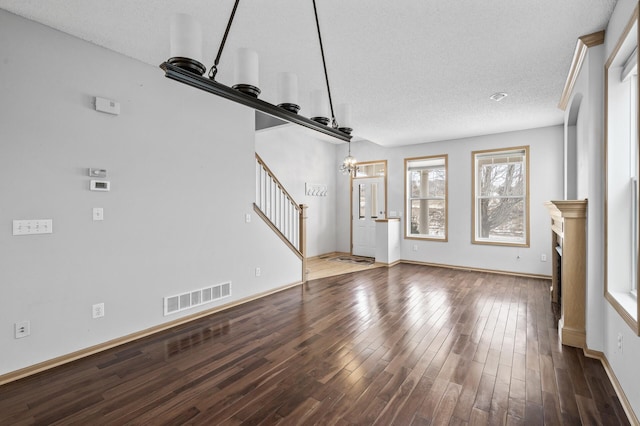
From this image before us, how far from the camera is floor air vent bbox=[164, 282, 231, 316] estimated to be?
3.38 meters

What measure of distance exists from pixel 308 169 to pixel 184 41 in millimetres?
6287

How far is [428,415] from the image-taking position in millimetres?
1910

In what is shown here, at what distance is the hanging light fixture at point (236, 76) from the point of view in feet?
4.58

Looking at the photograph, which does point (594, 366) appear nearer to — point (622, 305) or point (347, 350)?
point (622, 305)

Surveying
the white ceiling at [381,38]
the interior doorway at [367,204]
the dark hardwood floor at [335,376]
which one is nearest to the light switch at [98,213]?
the dark hardwood floor at [335,376]

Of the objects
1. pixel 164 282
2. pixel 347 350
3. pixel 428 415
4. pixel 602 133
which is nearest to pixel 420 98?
pixel 602 133

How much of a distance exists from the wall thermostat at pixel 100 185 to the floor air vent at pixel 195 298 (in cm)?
129

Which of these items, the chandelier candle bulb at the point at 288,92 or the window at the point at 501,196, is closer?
the chandelier candle bulb at the point at 288,92

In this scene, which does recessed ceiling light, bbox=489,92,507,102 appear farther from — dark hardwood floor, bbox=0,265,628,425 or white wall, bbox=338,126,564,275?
dark hardwood floor, bbox=0,265,628,425

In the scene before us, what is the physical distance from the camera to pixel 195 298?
3617 millimetres

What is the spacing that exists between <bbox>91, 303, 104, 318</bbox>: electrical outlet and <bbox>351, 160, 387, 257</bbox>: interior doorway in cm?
→ 585

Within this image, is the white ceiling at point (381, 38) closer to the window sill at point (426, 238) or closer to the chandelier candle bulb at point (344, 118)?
the chandelier candle bulb at point (344, 118)

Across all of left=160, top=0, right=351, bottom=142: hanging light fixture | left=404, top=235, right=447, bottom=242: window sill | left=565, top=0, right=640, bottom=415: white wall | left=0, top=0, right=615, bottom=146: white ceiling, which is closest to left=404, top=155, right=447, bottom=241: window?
left=404, top=235, right=447, bottom=242: window sill

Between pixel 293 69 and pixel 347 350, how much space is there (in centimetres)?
283
